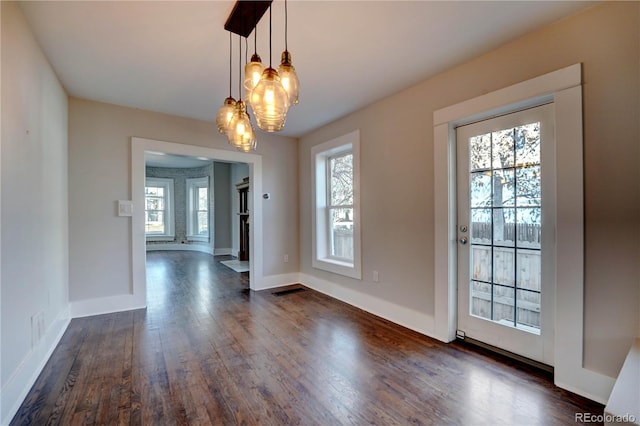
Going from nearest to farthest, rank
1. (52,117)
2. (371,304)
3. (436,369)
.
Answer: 1. (436,369)
2. (52,117)
3. (371,304)

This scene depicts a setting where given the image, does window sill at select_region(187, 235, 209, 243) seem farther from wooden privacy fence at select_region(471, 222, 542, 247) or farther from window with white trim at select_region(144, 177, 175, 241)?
wooden privacy fence at select_region(471, 222, 542, 247)

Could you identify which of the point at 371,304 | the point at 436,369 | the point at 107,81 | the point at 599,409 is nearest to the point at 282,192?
the point at 371,304

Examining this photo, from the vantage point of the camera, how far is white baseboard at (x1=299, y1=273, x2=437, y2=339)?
2697mm

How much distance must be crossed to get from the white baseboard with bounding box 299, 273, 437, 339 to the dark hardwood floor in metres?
0.09

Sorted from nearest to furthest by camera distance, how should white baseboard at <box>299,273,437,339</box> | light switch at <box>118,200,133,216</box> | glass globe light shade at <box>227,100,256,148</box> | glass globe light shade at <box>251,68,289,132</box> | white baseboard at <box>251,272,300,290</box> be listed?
glass globe light shade at <box>251,68,289,132</box> < glass globe light shade at <box>227,100,256,148</box> < white baseboard at <box>299,273,437,339</box> < light switch at <box>118,200,133,216</box> < white baseboard at <box>251,272,300,290</box>

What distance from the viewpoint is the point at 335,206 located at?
4.12m

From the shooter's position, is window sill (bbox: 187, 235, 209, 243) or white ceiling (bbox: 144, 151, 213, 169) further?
window sill (bbox: 187, 235, 209, 243)

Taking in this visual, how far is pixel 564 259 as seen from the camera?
1838 mm

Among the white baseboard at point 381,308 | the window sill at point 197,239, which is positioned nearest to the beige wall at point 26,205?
the white baseboard at point 381,308

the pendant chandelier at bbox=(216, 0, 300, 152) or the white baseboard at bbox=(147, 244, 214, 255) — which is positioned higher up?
the pendant chandelier at bbox=(216, 0, 300, 152)

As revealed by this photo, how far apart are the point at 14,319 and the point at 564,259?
11.3 ft

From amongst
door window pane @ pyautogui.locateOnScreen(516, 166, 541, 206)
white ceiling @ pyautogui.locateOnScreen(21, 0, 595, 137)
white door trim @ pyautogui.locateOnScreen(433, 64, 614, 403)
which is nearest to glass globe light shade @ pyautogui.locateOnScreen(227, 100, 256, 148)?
white ceiling @ pyautogui.locateOnScreen(21, 0, 595, 137)

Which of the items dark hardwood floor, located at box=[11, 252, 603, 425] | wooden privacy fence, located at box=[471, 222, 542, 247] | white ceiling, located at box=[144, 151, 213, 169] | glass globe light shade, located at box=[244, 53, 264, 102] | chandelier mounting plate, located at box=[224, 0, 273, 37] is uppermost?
white ceiling, located at box=[144, 151, 213, 169]

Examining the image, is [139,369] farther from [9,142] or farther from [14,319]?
[9,142]
